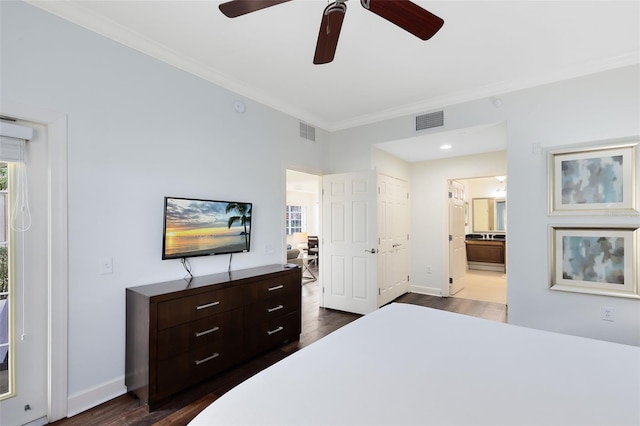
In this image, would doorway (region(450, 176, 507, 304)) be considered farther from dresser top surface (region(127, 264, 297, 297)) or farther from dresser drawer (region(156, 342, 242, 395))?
dresser drawer (region(156, 342, 242, 395))

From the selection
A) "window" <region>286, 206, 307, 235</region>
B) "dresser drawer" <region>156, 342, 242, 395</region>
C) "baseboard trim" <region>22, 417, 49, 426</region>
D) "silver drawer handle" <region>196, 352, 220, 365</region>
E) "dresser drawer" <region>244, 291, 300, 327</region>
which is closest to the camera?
"baseboard trim" <region>22, 417, 49, 426</region>

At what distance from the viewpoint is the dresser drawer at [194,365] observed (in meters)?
2.15

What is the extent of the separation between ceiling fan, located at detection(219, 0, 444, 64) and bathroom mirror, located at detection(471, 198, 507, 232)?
7.42m

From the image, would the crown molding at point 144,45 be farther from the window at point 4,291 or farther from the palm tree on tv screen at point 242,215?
the palm tree on tv screen at point 242,215

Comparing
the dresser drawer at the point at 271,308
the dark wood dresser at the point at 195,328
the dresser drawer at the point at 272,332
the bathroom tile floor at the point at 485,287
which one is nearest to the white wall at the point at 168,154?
the dark wood dresser at the point at 195,328

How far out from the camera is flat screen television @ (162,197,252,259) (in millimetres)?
2535

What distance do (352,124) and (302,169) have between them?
1021mm

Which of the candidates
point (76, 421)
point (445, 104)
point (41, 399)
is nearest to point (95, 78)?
point (41, 399)

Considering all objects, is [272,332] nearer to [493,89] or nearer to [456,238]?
[493,89]

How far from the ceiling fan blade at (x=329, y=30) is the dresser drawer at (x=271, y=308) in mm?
2171

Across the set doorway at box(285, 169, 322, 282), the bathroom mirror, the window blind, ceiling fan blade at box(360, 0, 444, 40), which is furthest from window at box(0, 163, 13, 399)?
the bathroom mirror

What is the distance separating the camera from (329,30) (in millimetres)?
1660

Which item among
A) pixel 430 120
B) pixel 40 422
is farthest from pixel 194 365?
pixel 430 120

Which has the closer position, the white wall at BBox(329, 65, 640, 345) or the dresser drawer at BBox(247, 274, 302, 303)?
the white wall at BBox(329, 65, 640, 345)
